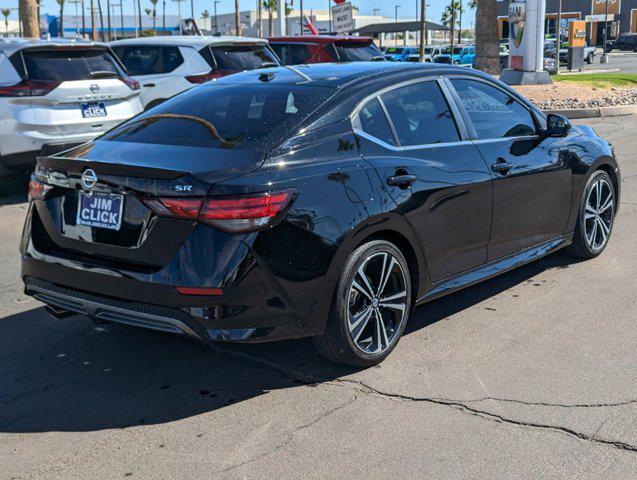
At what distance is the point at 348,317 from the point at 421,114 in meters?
1.45

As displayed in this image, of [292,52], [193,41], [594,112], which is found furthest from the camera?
[594,112]

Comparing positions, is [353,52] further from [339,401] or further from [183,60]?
[339,401]

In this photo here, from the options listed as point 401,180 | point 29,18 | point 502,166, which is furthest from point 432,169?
point 29,18

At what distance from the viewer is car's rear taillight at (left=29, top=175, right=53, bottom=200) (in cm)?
444

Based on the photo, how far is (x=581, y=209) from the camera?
6.36 m

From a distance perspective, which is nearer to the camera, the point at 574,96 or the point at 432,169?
the point at 432,169

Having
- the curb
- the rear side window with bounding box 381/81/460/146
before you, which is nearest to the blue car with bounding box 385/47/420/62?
the curb

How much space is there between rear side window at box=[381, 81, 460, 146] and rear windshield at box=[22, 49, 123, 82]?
18.9 feet

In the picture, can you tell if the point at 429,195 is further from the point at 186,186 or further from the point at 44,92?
the point at 44,92

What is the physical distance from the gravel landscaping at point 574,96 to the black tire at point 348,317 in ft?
49.2

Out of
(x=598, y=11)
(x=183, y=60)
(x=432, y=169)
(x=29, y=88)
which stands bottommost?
(x=432, y=169)

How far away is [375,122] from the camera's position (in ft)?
15.5

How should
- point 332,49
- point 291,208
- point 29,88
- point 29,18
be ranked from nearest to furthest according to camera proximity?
point 291,208
point 29,88
point 332,49
point 29,18

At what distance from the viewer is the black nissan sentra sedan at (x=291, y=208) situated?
12.8 feet
